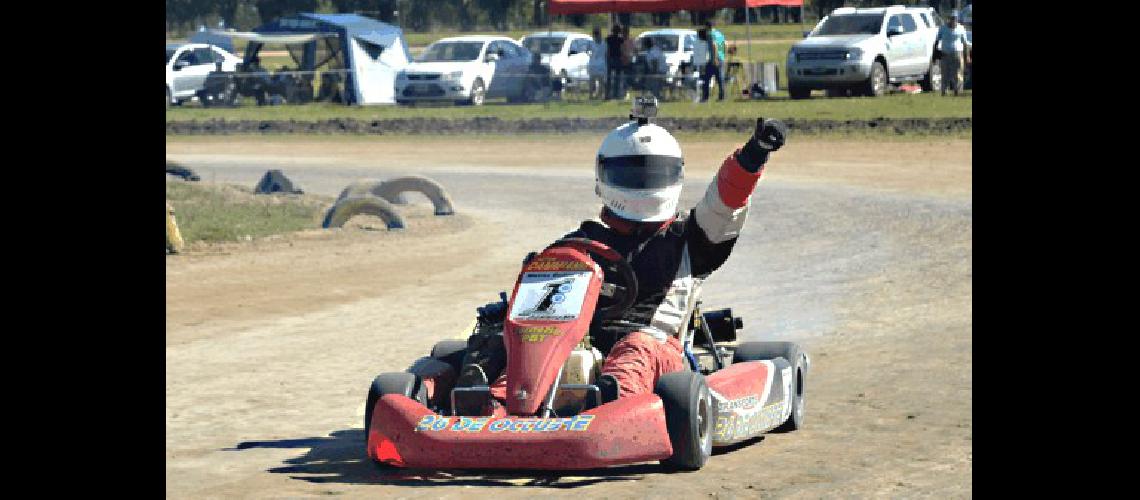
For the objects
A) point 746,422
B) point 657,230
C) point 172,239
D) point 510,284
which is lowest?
point 510,284

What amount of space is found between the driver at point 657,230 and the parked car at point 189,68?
103 feet

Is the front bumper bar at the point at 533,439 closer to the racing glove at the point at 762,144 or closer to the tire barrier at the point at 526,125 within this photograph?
the racing glove at the point at 762,144

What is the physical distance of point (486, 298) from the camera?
13914mm

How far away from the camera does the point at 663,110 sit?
105 feet

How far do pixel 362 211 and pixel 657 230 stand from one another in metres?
10.2

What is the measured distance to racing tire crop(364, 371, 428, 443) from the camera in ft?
26.2

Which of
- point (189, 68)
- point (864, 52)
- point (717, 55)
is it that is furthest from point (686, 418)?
point (189, 68)

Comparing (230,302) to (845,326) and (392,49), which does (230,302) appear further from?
(392,49)

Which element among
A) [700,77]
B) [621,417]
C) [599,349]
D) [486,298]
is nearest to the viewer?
[621,417]

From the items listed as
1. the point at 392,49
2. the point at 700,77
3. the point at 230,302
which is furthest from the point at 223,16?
the point at 230,302

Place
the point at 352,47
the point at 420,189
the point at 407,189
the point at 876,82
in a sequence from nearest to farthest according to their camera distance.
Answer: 1. the point at 420,189
2. the point at 407,189
3. the point at 876,82
4. the point at 352,47

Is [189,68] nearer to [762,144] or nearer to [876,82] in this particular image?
[876,82]
